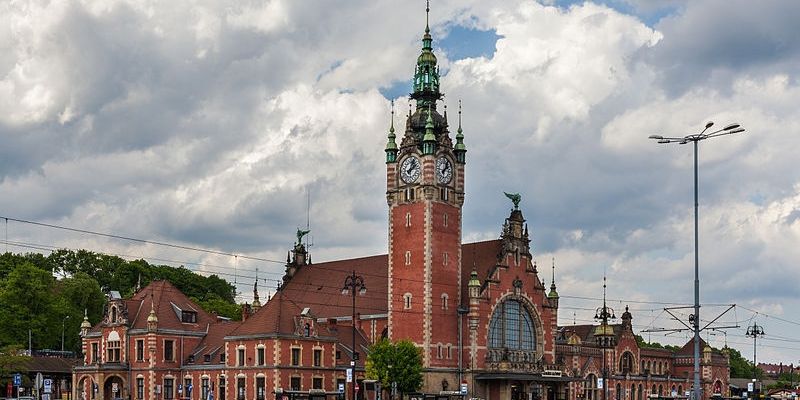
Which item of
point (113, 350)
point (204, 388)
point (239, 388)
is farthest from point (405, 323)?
point (113, 350)

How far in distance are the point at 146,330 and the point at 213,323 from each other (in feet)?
24.6

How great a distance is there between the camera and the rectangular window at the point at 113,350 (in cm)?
10369

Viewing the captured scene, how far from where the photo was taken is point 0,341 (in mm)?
113500

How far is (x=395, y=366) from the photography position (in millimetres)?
95750

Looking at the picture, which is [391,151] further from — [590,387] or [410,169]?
[590,387]

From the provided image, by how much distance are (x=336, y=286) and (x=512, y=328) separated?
20.2 m

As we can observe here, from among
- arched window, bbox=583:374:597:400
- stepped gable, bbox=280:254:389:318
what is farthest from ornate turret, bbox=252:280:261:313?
arched window, bbox=583:374:597:400

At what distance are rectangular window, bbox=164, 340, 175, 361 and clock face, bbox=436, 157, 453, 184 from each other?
2991 centimetres

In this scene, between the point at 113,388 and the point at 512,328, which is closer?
the point at 113,388

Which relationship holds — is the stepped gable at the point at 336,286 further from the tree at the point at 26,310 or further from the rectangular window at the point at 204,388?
the tree at the point at 26,310

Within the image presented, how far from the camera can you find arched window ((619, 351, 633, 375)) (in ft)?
424

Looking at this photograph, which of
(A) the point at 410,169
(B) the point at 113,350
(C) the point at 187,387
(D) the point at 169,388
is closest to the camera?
(C) the point at 187,387

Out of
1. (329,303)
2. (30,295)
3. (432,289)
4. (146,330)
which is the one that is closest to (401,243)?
(432,289)

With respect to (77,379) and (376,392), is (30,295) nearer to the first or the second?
(77,379)
